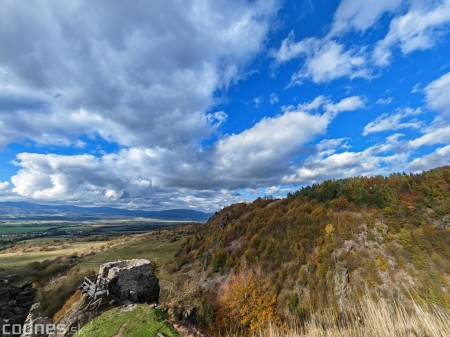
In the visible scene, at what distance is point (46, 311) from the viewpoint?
79.5 feet

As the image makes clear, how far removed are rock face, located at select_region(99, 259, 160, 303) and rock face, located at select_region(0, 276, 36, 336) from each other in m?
10.5

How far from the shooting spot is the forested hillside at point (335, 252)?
75.0 feet

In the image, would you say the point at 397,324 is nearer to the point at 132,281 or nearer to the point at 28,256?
the point at 132,281

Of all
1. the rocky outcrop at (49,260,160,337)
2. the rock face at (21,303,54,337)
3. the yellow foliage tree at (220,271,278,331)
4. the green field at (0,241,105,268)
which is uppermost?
the rocky outcrop at (49,260,160,337)

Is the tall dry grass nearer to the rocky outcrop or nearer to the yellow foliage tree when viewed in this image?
the rocky outcrop

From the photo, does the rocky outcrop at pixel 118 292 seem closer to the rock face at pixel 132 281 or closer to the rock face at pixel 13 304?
the rock face at pixel 132 281

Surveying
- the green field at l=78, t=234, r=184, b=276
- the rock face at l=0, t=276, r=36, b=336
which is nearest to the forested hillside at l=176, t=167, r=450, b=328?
the green field at l=78, t=234, r=184, b=276

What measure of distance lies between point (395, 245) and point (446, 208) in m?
7.17

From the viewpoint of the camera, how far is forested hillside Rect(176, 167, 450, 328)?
75.0ft

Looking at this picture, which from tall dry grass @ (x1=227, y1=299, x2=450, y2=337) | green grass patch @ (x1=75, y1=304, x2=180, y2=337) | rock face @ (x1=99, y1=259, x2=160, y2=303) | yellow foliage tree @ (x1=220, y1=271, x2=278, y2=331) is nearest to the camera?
tall dry grass @ (x1=227, y1=299, x2=450, y2=337)

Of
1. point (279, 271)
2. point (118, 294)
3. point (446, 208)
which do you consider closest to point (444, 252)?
point (446, 208)

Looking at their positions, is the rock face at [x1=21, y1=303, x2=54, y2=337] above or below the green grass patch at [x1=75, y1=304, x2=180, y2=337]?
below

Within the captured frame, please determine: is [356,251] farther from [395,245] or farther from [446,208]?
[446,208]

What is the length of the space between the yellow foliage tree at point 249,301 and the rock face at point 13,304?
637 inches
